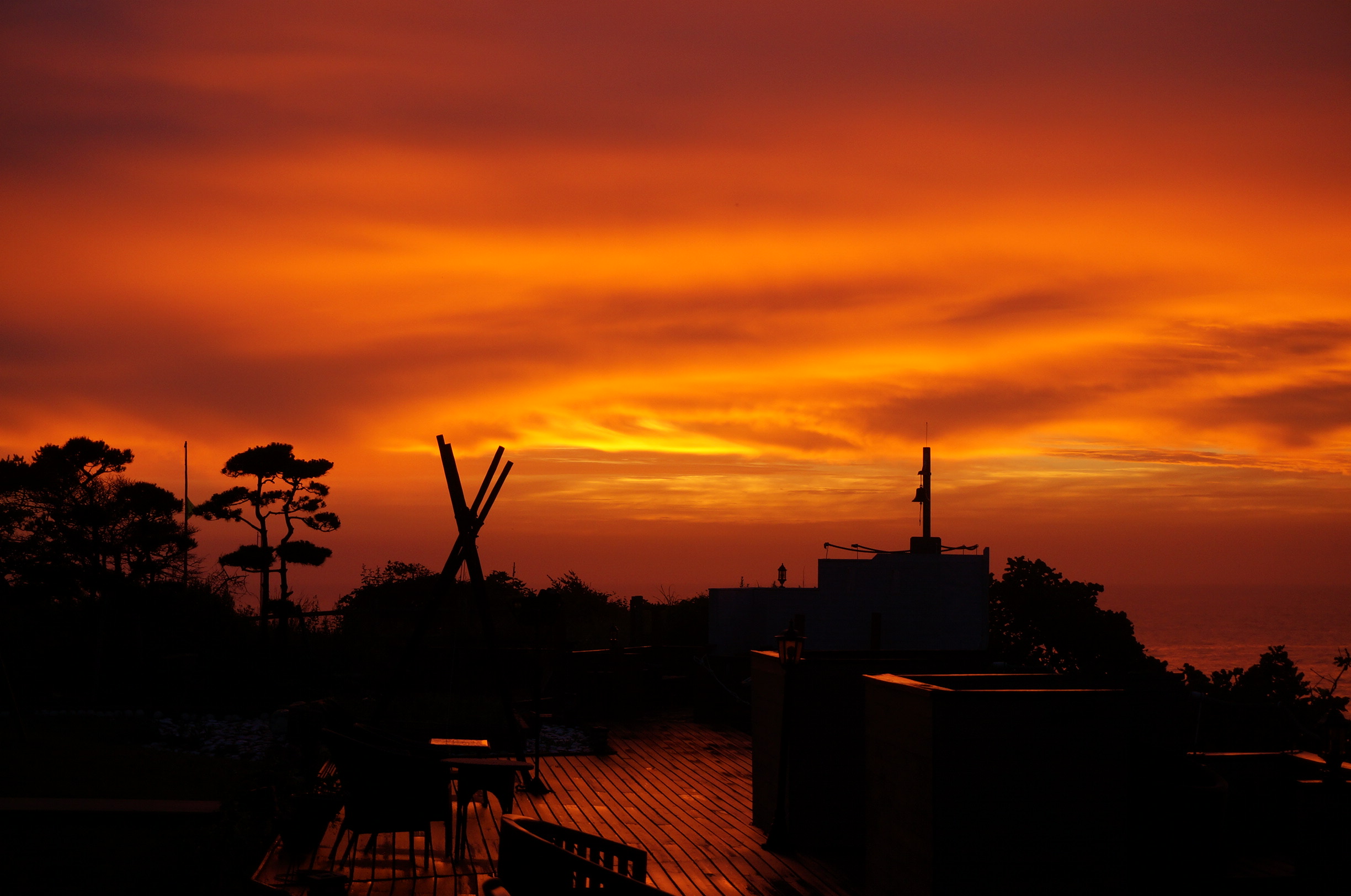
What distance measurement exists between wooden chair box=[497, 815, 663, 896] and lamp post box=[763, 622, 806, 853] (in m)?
4.08

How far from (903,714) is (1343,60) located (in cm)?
1136

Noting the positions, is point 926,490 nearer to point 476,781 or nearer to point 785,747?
point 785,747

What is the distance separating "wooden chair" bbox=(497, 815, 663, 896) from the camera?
387 centimetres

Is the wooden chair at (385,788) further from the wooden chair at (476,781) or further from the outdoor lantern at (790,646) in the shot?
the outdoor lantern at (790,646)

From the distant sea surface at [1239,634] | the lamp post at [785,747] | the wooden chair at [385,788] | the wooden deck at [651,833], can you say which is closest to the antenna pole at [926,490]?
the wooden deck at [651,833]

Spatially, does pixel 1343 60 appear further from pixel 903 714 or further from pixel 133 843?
pixel 133 843

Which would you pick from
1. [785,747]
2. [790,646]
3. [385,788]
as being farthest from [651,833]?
[385,788]

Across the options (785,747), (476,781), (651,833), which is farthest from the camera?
(651,833)

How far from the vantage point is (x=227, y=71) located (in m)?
12.5

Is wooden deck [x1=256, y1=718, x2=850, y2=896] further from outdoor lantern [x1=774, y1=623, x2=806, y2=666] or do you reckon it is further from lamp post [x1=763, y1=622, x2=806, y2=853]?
outdoor lantern [x1=774, y1=623, x2=806, y2=666]

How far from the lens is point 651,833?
9469 millimetres

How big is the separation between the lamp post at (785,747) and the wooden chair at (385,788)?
2822mm

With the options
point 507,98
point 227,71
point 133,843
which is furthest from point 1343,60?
point 133,843

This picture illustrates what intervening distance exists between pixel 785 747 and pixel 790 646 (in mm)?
912
